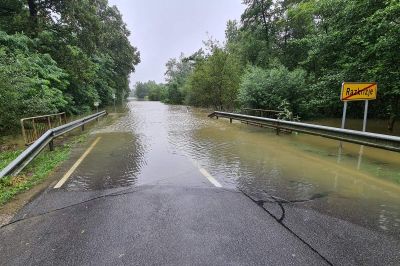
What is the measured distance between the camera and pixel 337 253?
11.6 feet

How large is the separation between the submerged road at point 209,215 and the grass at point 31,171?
17.8 inches

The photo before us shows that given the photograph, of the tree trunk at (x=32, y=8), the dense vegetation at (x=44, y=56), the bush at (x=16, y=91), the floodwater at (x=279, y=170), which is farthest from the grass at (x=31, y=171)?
the tree trunk at (x=32, y=8)

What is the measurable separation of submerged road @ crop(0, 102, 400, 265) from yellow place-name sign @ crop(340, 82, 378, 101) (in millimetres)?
2140

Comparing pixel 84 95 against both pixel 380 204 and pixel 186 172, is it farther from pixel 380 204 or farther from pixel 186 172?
pixel 380 204

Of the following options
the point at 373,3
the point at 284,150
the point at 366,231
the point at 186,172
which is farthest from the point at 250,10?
the point at 366,231

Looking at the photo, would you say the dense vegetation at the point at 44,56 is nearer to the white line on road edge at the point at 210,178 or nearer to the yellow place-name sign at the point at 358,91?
the white line on road edge at the point at 210,178

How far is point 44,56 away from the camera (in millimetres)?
20141

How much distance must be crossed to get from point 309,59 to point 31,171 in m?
17.8

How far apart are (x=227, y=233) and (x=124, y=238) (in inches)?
51.5

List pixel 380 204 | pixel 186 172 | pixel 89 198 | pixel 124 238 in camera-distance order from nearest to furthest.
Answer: pixel 124 238 < pixel 380 204 < pixel 89 198 < pixel 186 172

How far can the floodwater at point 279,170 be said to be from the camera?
5.17 m

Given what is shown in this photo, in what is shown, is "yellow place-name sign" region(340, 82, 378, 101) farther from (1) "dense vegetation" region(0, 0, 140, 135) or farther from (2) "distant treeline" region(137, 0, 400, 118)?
(1) "dense vegetation" region(0, 0, 140, 135)

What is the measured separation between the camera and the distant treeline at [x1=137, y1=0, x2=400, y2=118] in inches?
509

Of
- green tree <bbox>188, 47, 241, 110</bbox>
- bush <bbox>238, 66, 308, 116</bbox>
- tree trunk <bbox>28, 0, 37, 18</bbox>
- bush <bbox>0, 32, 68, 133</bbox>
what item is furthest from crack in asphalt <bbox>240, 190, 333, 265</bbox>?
green tree <bbox>188, 47, 241, 110</bbox>
